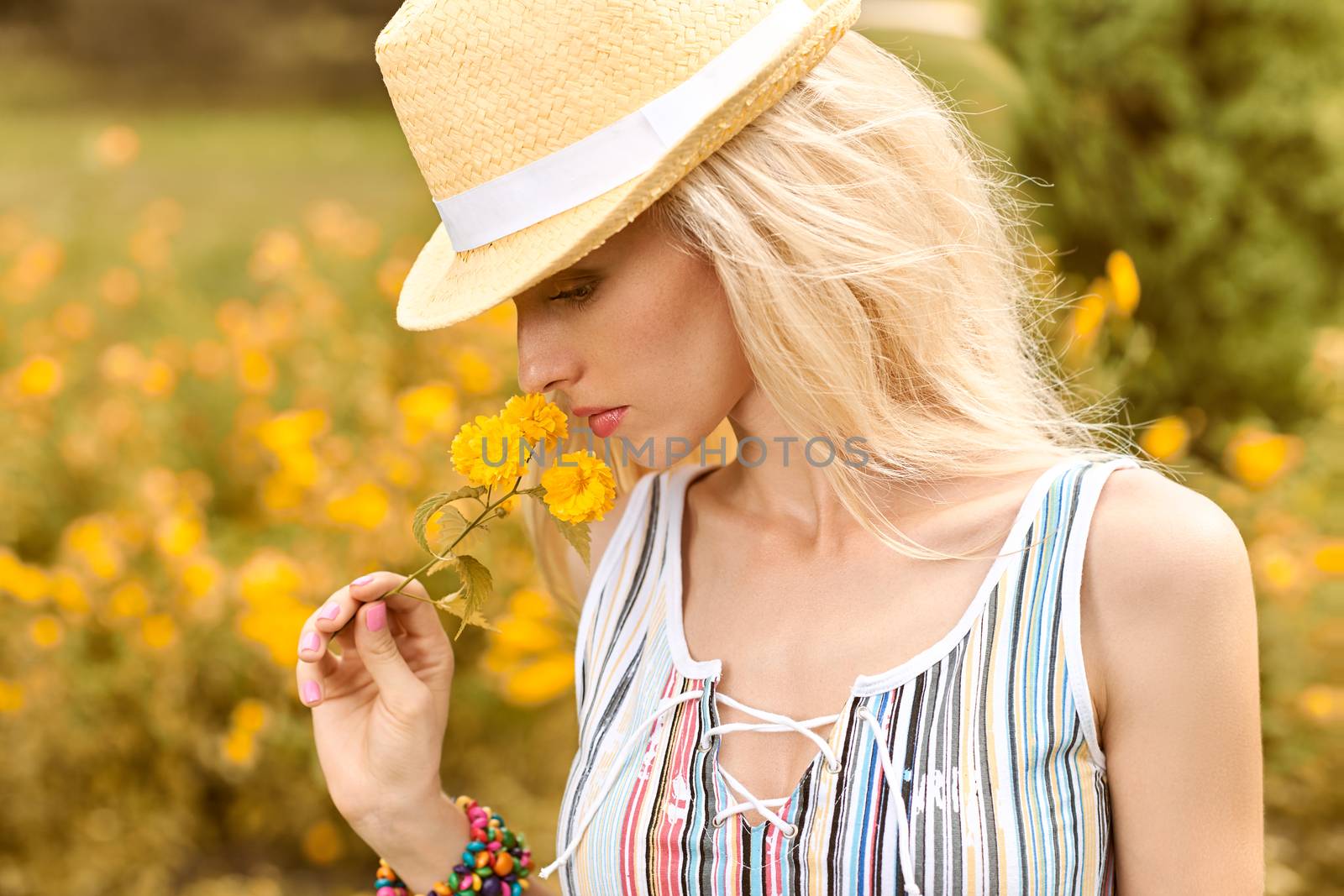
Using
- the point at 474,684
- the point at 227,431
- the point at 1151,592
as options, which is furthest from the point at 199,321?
the point at 1151,592

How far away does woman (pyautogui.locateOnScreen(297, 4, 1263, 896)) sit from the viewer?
1070mm

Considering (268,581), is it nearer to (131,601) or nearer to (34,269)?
(131,601)

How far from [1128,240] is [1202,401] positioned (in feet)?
1.60

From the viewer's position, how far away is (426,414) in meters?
2.39

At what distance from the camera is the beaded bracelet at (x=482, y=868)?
4.49 feet

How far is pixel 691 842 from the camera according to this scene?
1187 millimetres

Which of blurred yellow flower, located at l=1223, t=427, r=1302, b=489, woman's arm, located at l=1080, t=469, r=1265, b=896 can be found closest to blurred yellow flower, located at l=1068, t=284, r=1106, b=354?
blurred yellow flower, located at l=1223, t=427, r=1302, b=489

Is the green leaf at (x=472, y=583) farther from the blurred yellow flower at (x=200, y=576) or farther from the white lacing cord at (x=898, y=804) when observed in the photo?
the blurred yellow flower at (x=200, y=576)

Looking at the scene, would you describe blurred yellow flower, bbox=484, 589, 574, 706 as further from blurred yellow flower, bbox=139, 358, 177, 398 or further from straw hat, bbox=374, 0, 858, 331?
straw hat, bbox=374, 0, 858, 331

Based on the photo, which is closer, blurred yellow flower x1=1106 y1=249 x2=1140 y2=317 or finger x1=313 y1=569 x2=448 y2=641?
finger x1=313 y1=569 x2=448 y2=641

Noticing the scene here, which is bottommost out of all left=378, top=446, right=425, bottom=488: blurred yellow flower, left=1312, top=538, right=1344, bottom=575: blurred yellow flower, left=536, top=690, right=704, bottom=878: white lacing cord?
left=1312, top=538, right=1344, bottom=575: blurred yellow flower

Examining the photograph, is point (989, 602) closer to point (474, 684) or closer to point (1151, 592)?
point (1151, 592)

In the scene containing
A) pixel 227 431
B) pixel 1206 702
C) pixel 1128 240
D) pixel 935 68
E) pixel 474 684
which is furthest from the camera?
pixel 227 431

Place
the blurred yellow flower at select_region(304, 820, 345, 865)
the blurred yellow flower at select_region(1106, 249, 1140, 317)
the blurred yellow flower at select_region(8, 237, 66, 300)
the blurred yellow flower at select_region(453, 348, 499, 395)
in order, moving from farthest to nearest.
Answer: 1. the blurred yellow flower at select_region(8, 237, 66, 300)
2. the blurred yellow flower at select_region(304, 820, 345, 865)
3. the blurred yellow flower at select_region(453, 348, 499, 395)
4. the blurred yellow flower at select_region(1106, 249, 1140, 317)
